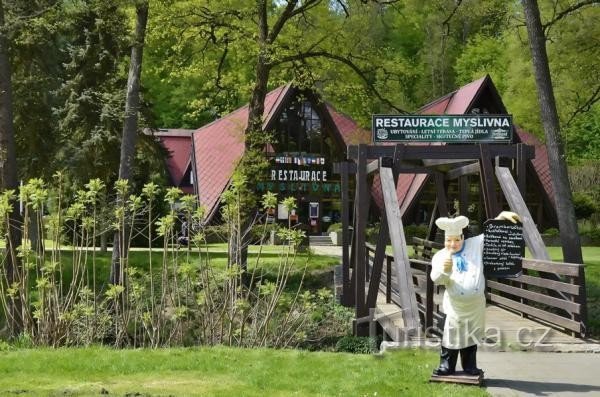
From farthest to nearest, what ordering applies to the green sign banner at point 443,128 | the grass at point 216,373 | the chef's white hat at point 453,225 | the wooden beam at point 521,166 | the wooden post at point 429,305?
the green sign banner at point 443,128 < the wooden beam at point 521,166 < the wooden post at point 429,305 < the chef's white hat at point 453,225 < the grass at point 216,373

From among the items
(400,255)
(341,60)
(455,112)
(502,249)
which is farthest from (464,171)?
(455,112)

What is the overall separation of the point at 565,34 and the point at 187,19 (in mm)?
12816

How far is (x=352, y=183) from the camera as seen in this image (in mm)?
38406

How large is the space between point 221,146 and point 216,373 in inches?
1264

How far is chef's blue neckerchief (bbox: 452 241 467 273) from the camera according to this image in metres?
6.54

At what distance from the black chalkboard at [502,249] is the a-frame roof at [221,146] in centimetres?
2654

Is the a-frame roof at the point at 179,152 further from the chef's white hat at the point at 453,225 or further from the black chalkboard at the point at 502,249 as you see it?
the chef's white hat at the point at 453,225

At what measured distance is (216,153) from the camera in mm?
38594

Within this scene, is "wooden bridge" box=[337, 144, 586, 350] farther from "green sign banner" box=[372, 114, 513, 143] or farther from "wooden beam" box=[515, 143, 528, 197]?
"green sign banner" box=[372, 114, 513, 143]

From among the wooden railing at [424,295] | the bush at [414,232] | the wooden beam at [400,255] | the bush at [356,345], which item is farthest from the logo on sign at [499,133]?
the bush at [414,232]

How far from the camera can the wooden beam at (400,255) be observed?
938cm

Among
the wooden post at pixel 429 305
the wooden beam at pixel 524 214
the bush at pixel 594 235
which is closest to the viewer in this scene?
the wooden post at pixel 429 305

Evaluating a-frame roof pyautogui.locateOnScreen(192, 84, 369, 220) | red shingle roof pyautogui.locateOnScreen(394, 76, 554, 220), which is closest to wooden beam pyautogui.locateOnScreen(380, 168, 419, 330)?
a-frame roof pyautogui.locateOnScreen(192, 84, 369, 220)

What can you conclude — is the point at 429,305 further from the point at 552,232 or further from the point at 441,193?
the point at 552,232
